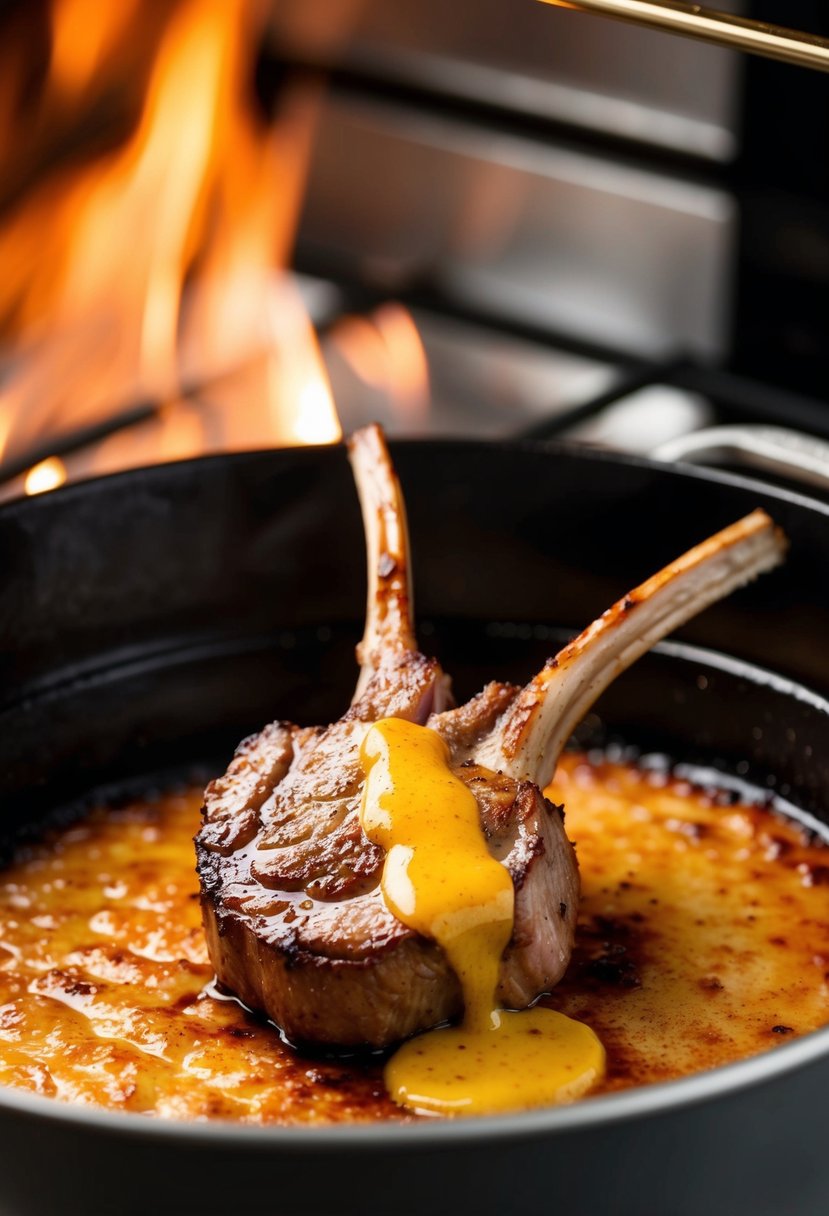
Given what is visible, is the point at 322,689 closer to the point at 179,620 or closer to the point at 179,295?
the point at 179,620

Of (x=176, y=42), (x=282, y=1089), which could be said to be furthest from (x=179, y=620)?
(x=176, y=42)

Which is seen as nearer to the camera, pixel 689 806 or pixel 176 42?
pixel 689 806

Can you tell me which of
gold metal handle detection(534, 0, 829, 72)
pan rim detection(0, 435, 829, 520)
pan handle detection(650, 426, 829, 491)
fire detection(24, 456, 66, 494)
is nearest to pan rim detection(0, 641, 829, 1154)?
gold metal handle detection(534, 0, 829, 72)

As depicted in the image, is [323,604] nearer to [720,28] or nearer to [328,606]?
[328,606]

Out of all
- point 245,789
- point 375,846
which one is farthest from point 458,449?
point 375,846

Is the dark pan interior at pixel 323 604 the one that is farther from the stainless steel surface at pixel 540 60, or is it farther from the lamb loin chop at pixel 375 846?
the stainless steel surface at pixel 540 60

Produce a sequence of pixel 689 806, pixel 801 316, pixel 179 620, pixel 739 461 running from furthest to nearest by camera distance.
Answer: pixel 801 316 < pixel 739 461 < pixel 179 620 < pixel 689 806

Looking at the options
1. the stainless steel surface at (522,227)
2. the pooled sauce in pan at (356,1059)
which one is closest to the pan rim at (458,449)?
the pooled sauce in pan at (356,1059)
